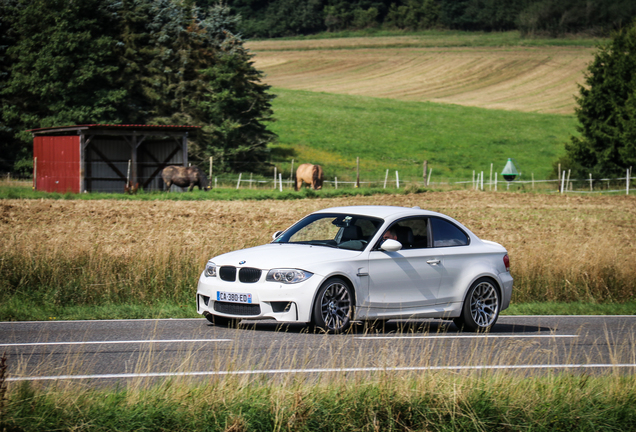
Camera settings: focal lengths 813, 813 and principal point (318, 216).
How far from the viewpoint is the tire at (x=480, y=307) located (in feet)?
36.3

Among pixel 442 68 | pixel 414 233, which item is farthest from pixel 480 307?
pixel 442 68

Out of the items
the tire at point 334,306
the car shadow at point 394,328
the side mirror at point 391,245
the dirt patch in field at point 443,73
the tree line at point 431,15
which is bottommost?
the car shadow at point 394,328

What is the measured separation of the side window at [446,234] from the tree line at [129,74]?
40.4 metres

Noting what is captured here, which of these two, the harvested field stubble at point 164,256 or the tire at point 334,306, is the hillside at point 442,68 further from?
the tire at point 334,306

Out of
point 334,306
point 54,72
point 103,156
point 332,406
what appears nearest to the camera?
point 332,406

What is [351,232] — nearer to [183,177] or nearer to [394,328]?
[394,328]

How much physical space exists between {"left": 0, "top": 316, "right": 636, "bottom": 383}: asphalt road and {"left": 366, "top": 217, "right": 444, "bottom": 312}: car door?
425mm

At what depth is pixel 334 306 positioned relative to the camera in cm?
995

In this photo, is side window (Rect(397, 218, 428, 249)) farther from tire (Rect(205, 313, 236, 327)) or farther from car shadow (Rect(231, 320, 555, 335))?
tire (Rect(205, 313, 236, 327))

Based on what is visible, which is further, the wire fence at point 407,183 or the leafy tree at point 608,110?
the leafy tree at point 608,110

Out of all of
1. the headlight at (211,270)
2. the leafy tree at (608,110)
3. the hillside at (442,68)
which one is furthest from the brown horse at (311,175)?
the hillside at (442,68)

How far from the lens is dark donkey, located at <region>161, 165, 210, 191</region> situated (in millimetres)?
38844

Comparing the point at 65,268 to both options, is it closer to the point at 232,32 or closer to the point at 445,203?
the point at 445,203

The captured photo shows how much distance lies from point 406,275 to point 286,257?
168 centimetres
